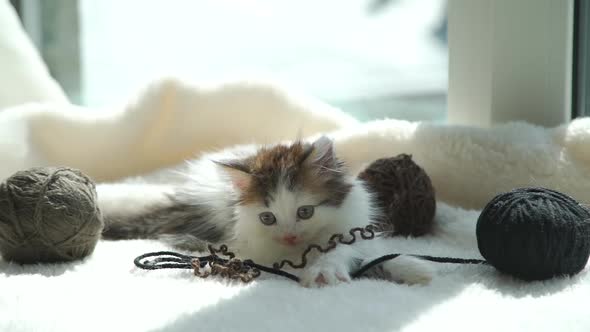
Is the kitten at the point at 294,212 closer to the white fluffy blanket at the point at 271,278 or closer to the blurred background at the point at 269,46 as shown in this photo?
the white fluffy blanket at the point at 271,278

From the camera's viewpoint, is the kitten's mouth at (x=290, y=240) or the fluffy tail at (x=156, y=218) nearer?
the kitten's mouth at (x=290, y=240)

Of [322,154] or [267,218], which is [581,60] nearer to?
[322,154]

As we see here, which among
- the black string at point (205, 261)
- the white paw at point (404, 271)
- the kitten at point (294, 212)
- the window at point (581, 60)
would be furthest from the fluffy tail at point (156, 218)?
the window at point (581, 60)

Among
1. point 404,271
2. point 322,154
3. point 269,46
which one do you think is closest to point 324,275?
point 404,271

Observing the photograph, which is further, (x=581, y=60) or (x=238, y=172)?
(x=581, y=60)

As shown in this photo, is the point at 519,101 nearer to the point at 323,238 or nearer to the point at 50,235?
the point at 323,238

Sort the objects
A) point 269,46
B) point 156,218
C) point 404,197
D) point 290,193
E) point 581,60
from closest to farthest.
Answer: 1. point 290,193
2. point 404,197
3. point 156,218
4. point 581,60
5. point 269,46
